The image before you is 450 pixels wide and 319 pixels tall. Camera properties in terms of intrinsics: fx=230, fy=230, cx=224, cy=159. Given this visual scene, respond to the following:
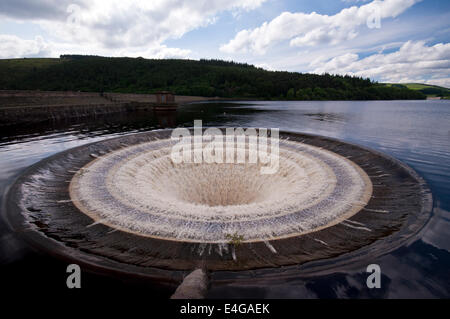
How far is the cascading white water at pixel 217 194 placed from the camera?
24.5 ft

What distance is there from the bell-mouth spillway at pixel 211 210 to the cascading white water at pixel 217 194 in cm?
5

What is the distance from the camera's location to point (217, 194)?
1361cm

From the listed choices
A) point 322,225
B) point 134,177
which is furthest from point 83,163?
point 322,225

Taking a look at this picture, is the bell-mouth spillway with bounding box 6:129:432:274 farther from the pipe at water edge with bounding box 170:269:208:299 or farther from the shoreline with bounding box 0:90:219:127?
the shoreline with bounding box 0:90:219:127

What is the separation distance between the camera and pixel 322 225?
7.61 meters
